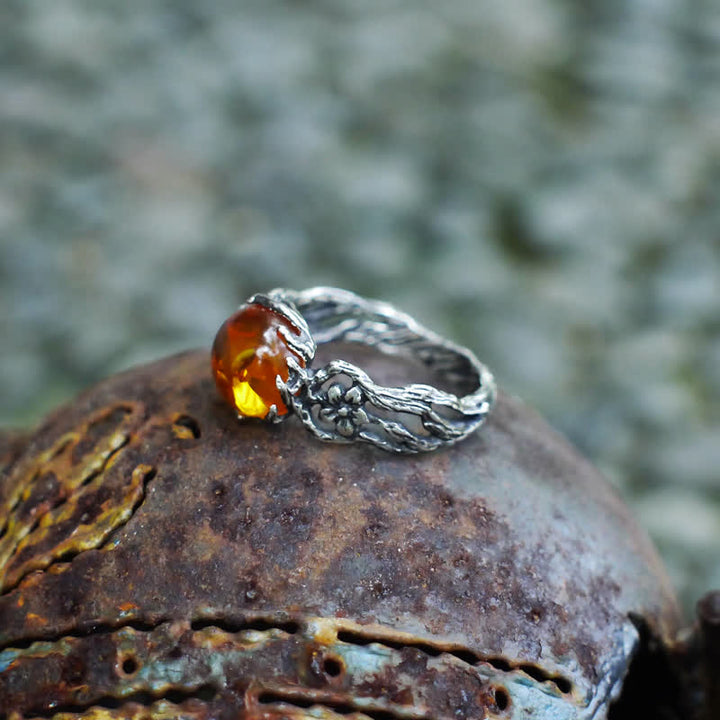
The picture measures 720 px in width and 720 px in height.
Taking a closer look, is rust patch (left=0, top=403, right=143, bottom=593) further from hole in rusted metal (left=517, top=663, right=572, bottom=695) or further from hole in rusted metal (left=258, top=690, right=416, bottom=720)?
hole in rusted metal (left=517, top=663, right=572, bottom=695)

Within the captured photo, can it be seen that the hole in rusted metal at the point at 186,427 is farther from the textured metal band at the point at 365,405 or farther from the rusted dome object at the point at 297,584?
the textured metal band at the point at 365,405

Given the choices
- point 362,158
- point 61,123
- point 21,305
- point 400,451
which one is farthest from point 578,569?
point 61,123

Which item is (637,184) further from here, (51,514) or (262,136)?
(51,514)

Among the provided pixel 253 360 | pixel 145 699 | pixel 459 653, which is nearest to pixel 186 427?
pixel 253 360

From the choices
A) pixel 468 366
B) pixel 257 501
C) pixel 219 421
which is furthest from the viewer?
pixel 468 366

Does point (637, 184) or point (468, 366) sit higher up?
point (637, 184)

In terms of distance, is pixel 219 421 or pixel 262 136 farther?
pixel 262 136
